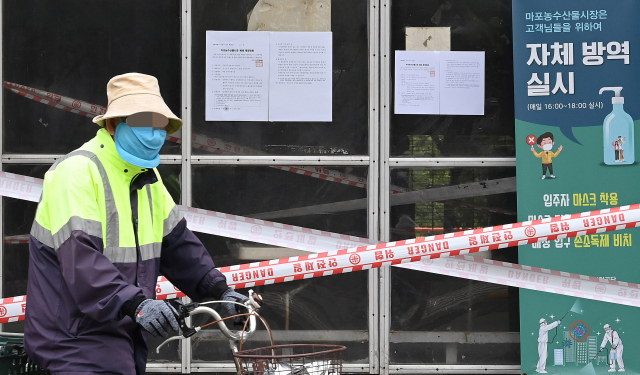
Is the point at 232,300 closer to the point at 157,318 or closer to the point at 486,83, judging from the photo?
the point at 157,318

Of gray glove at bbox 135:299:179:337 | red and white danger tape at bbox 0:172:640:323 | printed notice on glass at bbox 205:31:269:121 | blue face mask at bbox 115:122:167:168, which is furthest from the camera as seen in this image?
printed notice on glass at bbox 205:31:269:121

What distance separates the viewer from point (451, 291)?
5.87 m

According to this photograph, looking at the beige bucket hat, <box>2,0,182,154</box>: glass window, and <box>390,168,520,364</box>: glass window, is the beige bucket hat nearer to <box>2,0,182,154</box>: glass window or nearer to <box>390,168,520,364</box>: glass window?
<box>2,0,182,154</box>: glass window

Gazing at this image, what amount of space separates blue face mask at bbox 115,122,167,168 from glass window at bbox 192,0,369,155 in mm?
2532

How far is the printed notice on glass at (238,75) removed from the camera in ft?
19.0

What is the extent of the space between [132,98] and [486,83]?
3275 mm

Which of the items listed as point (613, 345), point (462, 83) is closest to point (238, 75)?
point (462, 83)

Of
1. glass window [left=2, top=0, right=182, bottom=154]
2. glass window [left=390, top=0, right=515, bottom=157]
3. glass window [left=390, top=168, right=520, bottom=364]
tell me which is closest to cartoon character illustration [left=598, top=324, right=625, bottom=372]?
glass window [left=390, top=168, right=520, bottom=364]

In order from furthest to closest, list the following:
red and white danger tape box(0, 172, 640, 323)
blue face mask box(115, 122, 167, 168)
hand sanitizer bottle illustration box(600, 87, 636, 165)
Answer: hand sanitizer bottle illustration box(600, 87, 636, 165)
red and white danger tape box(0, 172, 640, 323)
blue face mask box(115, 122, 167, 168)

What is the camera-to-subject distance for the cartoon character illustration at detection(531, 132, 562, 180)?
5645 millimetres

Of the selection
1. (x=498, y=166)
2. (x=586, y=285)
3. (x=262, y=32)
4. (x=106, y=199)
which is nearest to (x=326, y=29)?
(x=262, y=32)

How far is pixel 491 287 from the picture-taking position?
19.2ft

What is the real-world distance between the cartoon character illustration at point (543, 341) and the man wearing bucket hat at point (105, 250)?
304 centimetres

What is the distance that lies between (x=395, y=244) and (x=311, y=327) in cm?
124
